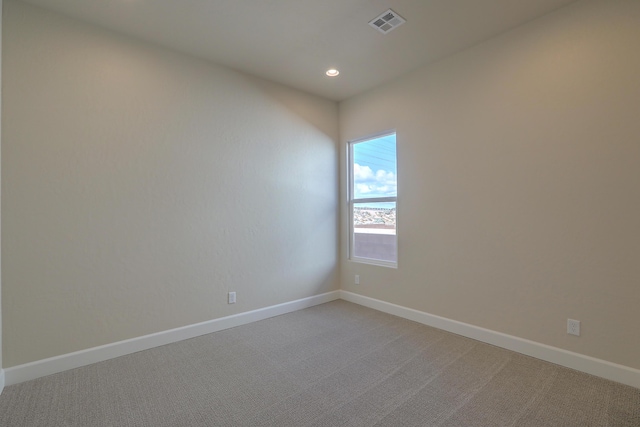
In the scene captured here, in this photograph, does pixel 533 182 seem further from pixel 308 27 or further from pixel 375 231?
pixel 308 27

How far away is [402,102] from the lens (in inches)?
140

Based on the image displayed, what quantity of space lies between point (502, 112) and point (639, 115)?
90 centimetres

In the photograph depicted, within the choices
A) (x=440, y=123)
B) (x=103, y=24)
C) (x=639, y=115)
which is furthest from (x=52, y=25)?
(x=639, y=115)

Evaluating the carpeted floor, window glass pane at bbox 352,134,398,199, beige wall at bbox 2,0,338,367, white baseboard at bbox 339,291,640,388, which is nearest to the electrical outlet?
white baseboard at bbox 339,291,640,388

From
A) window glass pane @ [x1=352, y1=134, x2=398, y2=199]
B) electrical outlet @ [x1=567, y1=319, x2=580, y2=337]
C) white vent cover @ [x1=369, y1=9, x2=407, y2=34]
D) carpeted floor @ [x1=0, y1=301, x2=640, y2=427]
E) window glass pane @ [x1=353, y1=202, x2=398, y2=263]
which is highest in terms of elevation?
white vent cover @ [x1=369, y1=9, x2=407, y2=34]

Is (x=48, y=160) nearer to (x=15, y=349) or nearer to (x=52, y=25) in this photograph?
(x=52, y=25)

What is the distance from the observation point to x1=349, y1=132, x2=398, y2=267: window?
373 cm

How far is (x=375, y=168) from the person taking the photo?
3.96 metres

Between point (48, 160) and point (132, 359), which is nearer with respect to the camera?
point (48, 160)

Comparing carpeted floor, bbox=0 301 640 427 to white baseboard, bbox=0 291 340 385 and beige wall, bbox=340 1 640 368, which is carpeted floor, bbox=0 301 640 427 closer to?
white baseboard, bbox=0 291 340 385

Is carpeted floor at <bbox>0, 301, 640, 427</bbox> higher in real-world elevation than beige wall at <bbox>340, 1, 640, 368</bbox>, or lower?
lower

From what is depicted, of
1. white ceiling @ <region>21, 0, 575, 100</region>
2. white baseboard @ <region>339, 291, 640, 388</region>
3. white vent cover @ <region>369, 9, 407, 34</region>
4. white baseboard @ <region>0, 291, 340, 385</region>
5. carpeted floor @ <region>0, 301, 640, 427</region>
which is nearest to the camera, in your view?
carpeted floor @ <region>0, 301, 640, 427</region>

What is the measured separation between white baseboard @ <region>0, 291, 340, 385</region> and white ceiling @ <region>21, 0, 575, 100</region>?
2745 millimetres

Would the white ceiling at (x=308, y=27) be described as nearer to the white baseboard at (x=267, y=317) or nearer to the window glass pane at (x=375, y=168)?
the window glass pane at (x=375, y=168)
